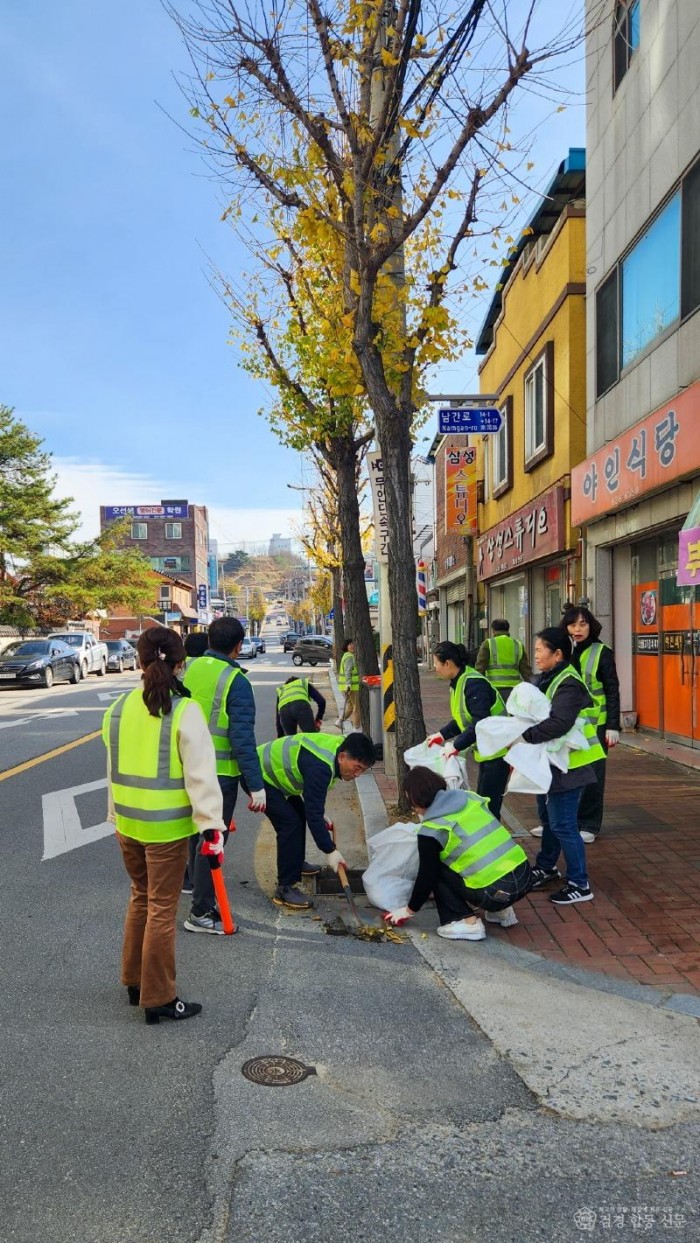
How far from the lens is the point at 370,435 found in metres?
12.9

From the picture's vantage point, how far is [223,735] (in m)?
5.27

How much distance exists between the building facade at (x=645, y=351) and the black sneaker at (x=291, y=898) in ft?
18.3

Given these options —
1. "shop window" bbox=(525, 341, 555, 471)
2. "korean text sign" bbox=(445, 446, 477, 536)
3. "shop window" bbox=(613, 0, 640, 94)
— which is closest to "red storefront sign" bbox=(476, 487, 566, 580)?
"shop window" bbox=(525, 341, 555, 471)

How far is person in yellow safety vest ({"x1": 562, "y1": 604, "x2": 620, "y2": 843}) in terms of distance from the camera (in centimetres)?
675

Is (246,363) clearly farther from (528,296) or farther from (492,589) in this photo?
(492,589)

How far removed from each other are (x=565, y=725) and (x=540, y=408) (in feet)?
37.0

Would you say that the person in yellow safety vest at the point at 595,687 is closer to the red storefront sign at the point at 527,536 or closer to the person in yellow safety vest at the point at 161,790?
the person in yellow safety vest at the point at 161,790

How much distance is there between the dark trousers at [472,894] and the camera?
4.71 m

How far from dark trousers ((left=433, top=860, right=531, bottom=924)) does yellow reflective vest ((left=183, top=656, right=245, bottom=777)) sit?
1381 millimetres

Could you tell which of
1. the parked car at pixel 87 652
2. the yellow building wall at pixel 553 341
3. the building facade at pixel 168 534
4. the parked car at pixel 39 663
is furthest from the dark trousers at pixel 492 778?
the building facade at pixel 168 534

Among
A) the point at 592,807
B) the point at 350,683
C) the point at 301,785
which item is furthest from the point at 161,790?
the point at 350,683

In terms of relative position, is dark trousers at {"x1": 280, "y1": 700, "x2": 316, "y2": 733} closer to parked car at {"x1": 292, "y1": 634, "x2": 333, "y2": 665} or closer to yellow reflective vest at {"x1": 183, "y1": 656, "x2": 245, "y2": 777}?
yellow reflective vest at {"x1": 183, "y1": 656, "x2": 245, "y2": 777}

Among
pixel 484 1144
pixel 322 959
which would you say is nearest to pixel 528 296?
pixel 322 959

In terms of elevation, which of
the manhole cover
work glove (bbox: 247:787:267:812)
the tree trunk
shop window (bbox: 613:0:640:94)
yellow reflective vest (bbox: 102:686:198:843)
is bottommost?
the manhole cover
